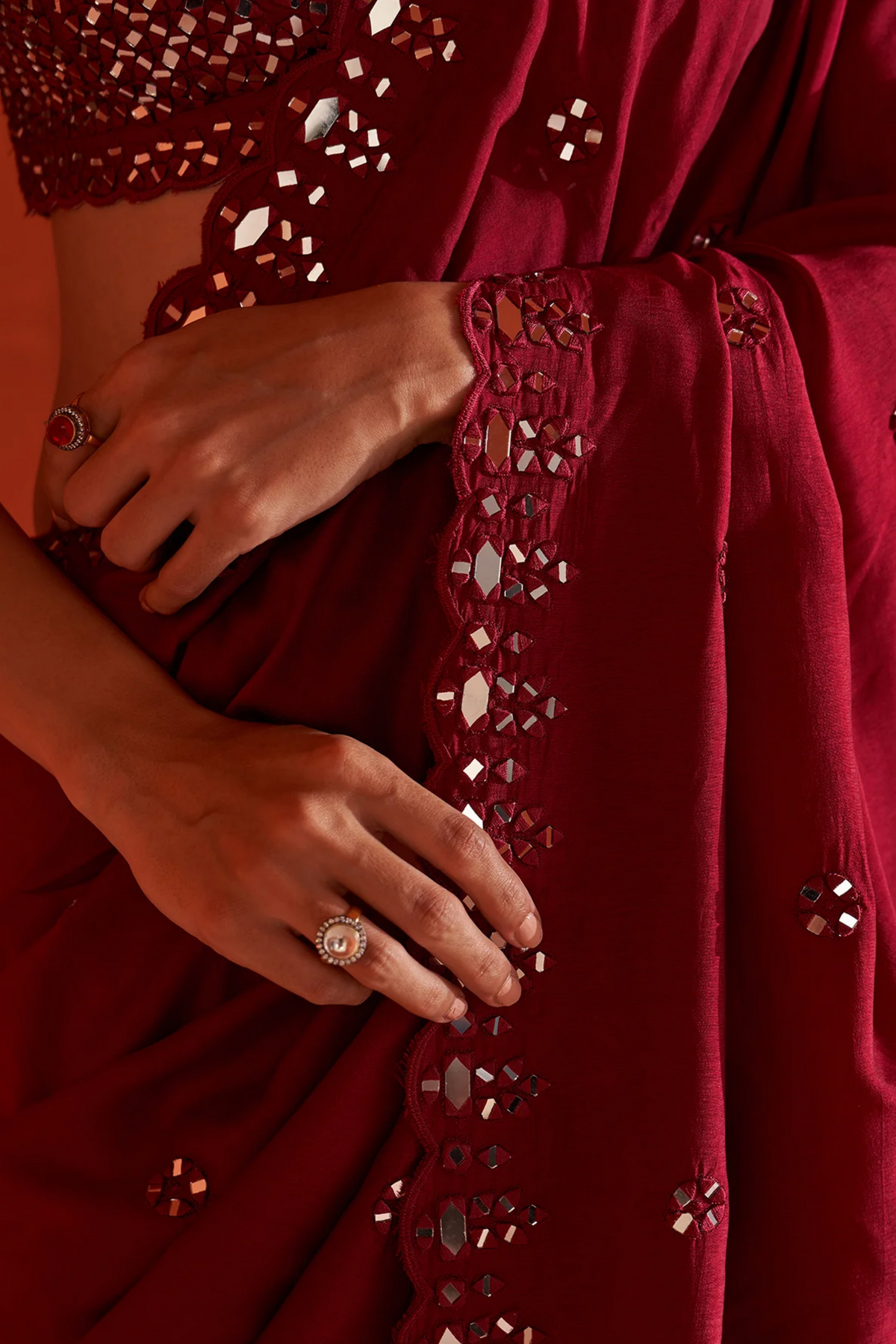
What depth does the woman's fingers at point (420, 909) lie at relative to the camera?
1.86ft

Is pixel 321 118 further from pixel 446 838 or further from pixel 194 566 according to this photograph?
pixel 446 838

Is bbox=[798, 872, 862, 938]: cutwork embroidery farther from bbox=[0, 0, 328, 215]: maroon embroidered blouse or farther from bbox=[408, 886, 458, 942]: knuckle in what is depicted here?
bbox=[0, 0, 328, 215]: maroon embroidered blouse

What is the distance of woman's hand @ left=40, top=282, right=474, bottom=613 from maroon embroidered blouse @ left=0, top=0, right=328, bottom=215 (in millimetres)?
131

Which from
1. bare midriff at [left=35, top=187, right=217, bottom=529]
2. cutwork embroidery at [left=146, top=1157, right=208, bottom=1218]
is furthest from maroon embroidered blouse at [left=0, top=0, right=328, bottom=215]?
cutwork embroidery at [left=146, top=1157, right=208, bottom=1218]

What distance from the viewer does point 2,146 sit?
120 cm

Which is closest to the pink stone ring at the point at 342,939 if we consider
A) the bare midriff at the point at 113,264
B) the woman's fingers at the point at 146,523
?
the woman's fingers at the point at 146,523

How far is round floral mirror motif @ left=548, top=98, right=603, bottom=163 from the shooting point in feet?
2.24

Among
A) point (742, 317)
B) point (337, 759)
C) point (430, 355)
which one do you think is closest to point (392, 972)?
point (337, 759)

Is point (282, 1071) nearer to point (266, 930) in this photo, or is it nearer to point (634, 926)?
point (266, 930)

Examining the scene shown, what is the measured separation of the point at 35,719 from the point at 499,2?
19.2 inches

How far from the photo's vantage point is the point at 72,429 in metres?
0.64

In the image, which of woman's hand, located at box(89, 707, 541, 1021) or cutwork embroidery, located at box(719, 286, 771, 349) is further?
cutwork embroidery, located at box(719, 286, 771, 349)

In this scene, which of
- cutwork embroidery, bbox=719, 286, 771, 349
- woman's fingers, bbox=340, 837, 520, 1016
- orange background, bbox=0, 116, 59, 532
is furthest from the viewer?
orange background, bbox=0, 116, 59, 532

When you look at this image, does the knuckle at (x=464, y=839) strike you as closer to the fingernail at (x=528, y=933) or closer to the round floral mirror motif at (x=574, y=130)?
the fingernail at (x=528, y=933)
